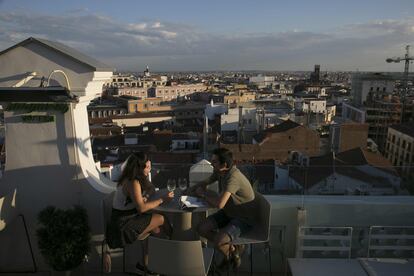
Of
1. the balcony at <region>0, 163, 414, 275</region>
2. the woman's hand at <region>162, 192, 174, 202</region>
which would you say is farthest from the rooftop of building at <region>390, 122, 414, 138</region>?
the woman's hand at <region>162, 192, 174, 202</region>

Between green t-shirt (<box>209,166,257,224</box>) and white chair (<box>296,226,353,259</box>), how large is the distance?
1.68 ft

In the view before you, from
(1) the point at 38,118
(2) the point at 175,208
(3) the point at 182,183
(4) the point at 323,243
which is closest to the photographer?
(2) the point at 175,208

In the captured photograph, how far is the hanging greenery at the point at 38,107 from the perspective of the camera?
3.37 m

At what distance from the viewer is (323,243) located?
3297mm

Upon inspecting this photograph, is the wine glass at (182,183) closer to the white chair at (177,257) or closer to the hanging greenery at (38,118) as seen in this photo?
the white chair at (177,257)

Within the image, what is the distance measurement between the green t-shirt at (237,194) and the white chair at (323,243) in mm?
513

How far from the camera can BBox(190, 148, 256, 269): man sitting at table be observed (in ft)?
9.61

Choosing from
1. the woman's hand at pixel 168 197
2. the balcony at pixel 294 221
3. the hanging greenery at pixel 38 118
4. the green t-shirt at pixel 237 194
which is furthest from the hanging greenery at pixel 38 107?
the green t-shirt at pixel 237 194

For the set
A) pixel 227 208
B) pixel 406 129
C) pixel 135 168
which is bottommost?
pixel 406 129

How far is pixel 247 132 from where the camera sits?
34844 mm

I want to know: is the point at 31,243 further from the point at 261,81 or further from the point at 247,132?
the point at 261,81

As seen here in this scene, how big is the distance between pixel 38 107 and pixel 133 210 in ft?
4.02

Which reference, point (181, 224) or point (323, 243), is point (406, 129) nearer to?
point (323, 243)

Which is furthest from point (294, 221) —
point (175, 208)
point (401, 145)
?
point (401, 145)
